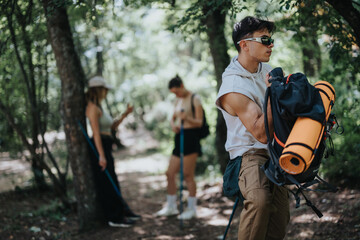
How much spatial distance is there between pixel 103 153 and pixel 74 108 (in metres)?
0.81

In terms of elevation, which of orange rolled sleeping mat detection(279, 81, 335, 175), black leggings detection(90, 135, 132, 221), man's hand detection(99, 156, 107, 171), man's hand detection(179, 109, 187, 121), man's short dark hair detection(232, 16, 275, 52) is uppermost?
man's short dark hair detection(232, 16, 275, 52)

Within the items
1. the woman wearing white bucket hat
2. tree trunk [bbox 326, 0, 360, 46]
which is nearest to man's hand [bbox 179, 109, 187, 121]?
the woman wearing white bucket hat

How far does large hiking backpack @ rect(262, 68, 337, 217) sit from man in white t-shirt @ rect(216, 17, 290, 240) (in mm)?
151

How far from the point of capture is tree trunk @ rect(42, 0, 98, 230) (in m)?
4.97

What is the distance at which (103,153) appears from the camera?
531cm

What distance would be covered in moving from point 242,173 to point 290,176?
1.71ft

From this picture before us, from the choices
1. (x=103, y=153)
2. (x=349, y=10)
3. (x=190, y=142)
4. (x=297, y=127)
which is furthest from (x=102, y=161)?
(x=349, y=10)

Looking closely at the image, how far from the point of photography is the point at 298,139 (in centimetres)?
212

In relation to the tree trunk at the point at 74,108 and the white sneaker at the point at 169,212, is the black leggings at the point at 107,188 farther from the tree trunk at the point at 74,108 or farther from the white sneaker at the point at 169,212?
the white sneaker at the point at 169,212

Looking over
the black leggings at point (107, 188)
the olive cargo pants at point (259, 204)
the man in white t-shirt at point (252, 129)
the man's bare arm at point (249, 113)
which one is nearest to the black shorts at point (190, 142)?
the black leggings at point (107, 188)

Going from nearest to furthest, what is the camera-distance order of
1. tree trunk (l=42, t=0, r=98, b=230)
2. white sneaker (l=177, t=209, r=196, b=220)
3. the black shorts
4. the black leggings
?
tree trunk (l=42, t=0, r=98, b=230) → the black leggings → white sneaker (l=177, t=209, r=196, b=220) → the black shorts

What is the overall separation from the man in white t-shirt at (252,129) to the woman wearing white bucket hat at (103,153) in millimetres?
2864

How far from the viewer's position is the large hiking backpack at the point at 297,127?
83.5 inches

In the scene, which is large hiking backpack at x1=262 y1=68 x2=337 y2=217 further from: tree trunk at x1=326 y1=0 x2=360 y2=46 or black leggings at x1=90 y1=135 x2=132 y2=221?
black leggings at x1=90 y1=135 x2=132 y2=221
